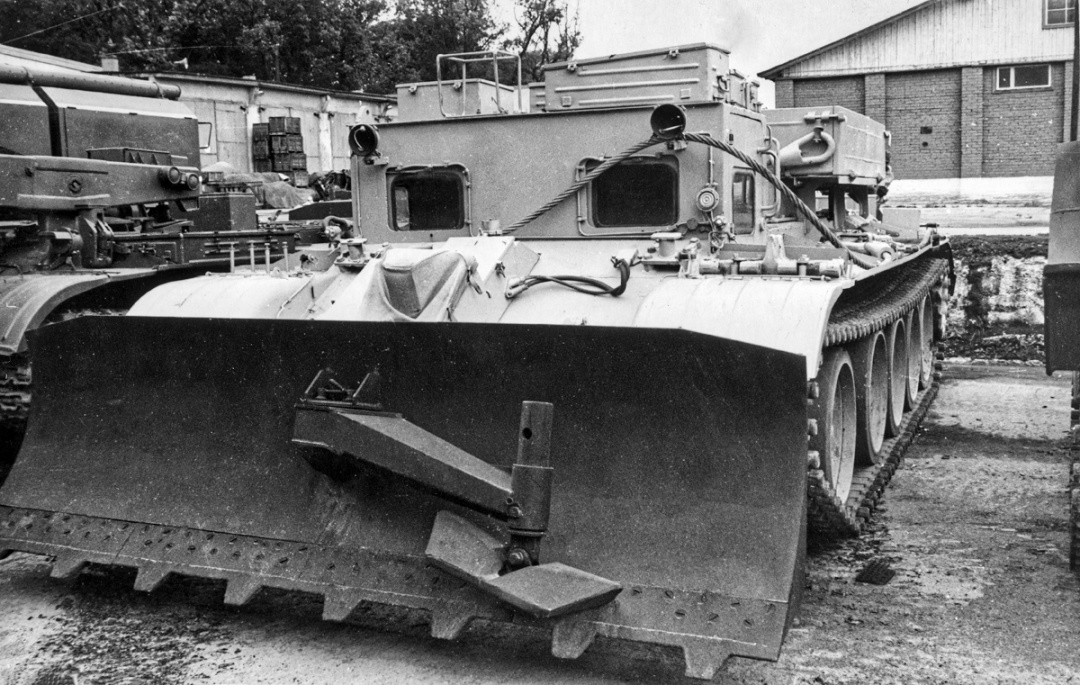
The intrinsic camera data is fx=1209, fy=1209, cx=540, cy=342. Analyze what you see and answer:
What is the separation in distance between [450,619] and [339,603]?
48 centimetres

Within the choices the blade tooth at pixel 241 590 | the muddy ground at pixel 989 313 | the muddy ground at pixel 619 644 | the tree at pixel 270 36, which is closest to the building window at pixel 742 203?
the muddy ground at pixel 619 644

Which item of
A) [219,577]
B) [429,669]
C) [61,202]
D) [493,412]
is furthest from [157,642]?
[61,202]

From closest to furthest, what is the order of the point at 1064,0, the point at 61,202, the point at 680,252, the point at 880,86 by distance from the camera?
the point at 680,252 → the point at 61,202 → the point at 1064,0 → the point at 880,86

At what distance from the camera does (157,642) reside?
4.94 meters

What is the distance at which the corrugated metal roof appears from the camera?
968 inches

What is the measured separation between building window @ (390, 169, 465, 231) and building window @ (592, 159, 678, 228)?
0.90m

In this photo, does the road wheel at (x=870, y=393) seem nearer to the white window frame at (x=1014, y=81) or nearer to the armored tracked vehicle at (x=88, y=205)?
the armored tracked vehicle at (x=88, y=205)

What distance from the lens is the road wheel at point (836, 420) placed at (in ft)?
18.5

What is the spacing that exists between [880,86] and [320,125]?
41.7 ft

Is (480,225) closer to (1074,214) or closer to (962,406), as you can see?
(1074,214)

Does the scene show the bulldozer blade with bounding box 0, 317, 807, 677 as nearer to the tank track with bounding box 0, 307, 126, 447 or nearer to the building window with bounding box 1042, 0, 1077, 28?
the tank track with bounding box 0, 307, 126, 447

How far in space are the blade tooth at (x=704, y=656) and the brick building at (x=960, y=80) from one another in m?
22.9

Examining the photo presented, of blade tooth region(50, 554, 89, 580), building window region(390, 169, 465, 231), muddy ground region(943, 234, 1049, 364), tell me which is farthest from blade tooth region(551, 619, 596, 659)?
muddy ground region(943, 234, 1049, 364)

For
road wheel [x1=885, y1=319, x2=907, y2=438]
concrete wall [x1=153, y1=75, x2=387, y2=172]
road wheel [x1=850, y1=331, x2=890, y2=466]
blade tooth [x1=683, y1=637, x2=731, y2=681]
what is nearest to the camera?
blade tooth [x1=683, y1=637, x2=731, y2=681]
